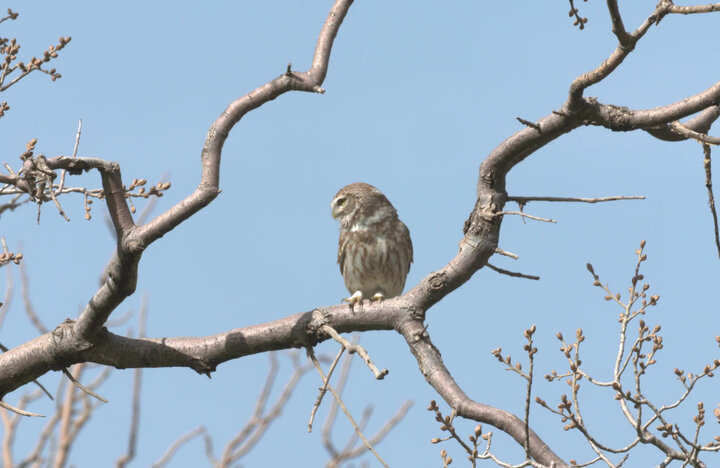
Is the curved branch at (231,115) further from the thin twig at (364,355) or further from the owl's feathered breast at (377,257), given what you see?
the owl's feathered breast at (377,257)

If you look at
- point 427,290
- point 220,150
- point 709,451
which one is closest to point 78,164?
point 220,150

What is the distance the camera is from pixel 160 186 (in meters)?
5.13

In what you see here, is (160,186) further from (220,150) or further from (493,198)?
(493,198)

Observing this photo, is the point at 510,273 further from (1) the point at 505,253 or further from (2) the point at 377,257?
(2) the point at 377,257

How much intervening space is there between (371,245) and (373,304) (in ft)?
9.82

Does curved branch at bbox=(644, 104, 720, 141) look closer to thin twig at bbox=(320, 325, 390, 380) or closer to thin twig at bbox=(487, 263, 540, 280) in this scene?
thin twig at bbox=(487, 263, 540, 280)

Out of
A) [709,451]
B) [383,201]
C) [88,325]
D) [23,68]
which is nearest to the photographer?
[709,451]

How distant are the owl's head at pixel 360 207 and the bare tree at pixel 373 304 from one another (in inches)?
110

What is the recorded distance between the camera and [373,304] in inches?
205

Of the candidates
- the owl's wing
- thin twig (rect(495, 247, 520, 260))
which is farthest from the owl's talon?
the owl's wing

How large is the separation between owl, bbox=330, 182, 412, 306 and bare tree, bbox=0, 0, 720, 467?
8.96 feet

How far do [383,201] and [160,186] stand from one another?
145 inches

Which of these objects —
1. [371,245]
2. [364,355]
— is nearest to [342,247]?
[371,245]

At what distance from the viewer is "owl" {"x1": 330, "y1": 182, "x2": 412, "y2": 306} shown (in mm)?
8141
